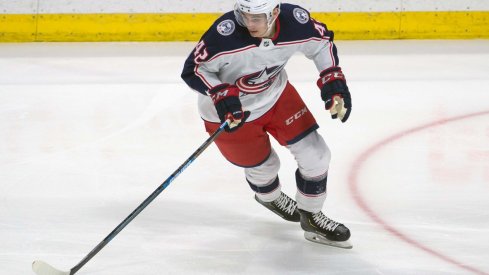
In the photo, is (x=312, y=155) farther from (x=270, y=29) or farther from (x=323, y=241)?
(x=270, y=29)

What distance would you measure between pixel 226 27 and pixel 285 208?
0.82 metres

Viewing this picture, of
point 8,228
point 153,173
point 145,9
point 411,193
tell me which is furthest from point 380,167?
point 145,9

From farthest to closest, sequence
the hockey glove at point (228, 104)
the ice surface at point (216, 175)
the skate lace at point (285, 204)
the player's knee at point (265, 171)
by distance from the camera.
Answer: the skate lace at point (285, 204)
the player's knee at point (265, 171)
the ice surface at point (216, 175)
the hockey glove at point (228, 104)

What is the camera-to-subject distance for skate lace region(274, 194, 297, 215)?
340 centimetres

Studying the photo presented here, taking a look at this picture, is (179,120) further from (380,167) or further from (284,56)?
(284,56)

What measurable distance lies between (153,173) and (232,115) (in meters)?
1.25

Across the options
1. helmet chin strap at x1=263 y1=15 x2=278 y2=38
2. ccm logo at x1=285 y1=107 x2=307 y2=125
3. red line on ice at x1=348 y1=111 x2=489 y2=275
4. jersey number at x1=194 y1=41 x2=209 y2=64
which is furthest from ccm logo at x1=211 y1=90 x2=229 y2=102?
red line on ice at x1=348 y1=111 x2=489 y2=275

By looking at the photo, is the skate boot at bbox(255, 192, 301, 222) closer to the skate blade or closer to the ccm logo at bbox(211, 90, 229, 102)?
the skate blade

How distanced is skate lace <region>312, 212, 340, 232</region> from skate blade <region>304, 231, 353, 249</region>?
4cm

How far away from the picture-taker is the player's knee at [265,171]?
3.28m

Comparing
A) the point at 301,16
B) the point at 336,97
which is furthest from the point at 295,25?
the point at 336,97

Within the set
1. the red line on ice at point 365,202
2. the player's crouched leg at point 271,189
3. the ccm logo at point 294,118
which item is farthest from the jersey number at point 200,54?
the red line on ice at point 365,202

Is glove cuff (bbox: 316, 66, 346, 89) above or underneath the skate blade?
above

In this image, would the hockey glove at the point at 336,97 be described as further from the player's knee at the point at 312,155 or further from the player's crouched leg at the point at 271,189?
the player's crouched leg at the point at 271,189
